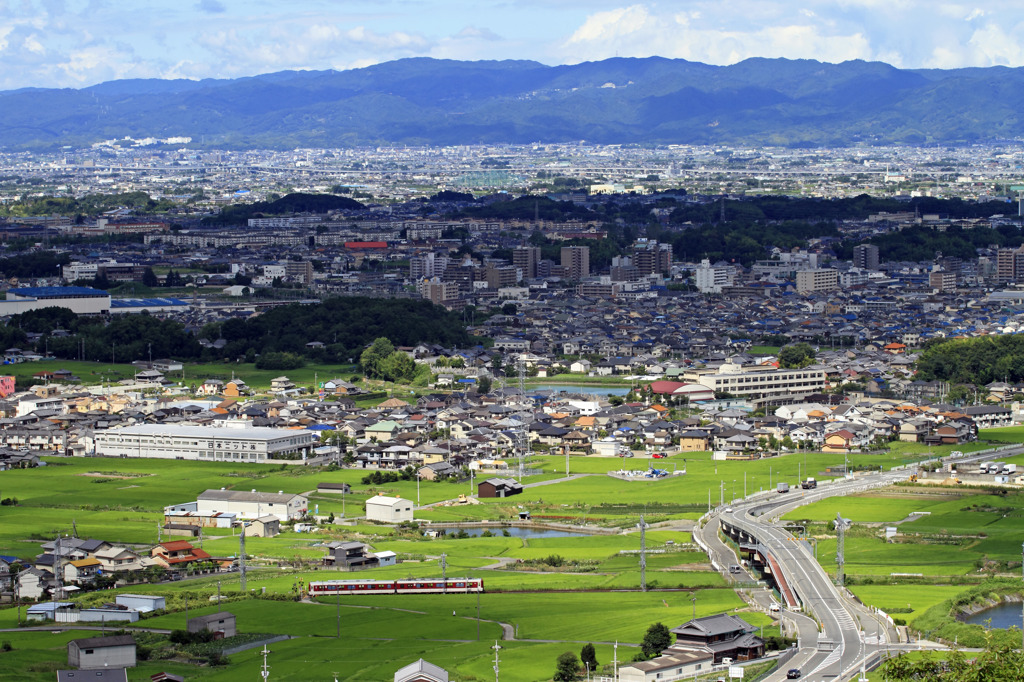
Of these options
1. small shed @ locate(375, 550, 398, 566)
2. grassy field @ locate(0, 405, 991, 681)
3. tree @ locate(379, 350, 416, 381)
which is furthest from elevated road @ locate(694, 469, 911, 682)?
tree @ locate(379, 350, 416, 381)

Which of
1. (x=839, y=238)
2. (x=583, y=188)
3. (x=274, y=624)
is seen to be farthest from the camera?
(x=583, y=188)

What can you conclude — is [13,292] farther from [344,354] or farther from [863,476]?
[863,476]

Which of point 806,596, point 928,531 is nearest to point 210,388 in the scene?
point 928,531

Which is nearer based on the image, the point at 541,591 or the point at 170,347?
the point at 541,591

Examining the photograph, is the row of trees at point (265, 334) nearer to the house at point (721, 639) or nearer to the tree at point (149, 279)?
the tree at point (149, 279)

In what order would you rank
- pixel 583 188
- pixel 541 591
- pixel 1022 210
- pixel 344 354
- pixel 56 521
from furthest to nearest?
pixel 583 188 < pixel 1022 210 < pixel 344 354 < pixel 56 521 < pixel 541 591

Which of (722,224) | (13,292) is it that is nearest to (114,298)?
(13,292)
